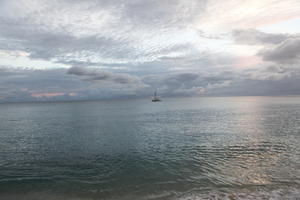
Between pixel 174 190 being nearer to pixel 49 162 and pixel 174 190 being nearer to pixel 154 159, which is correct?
pixel 154 159

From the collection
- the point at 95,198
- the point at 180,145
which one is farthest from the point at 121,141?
the point at 95,198

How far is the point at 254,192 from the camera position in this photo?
1970 centimetres

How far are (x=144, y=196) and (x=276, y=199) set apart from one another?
42.7 ft

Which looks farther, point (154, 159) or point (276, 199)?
point (154, 159)

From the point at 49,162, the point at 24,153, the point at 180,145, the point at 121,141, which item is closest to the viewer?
the point at 49,162

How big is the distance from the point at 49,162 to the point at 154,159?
1757 centimetres

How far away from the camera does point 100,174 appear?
2597 cm

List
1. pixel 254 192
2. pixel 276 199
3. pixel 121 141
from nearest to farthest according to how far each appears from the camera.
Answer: pixel 276 199 < pixel 254 192 < pixel 121 141

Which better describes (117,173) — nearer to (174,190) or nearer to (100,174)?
(100,174)

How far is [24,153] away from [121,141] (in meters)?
19.9

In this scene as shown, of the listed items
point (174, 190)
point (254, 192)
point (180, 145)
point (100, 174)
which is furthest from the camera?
point (180, 145)

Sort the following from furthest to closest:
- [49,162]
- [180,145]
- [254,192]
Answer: [180,145]
[49,162]
[254,192]

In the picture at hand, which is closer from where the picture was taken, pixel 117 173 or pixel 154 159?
pixel 117 173

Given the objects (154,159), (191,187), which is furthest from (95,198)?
(154,159)
